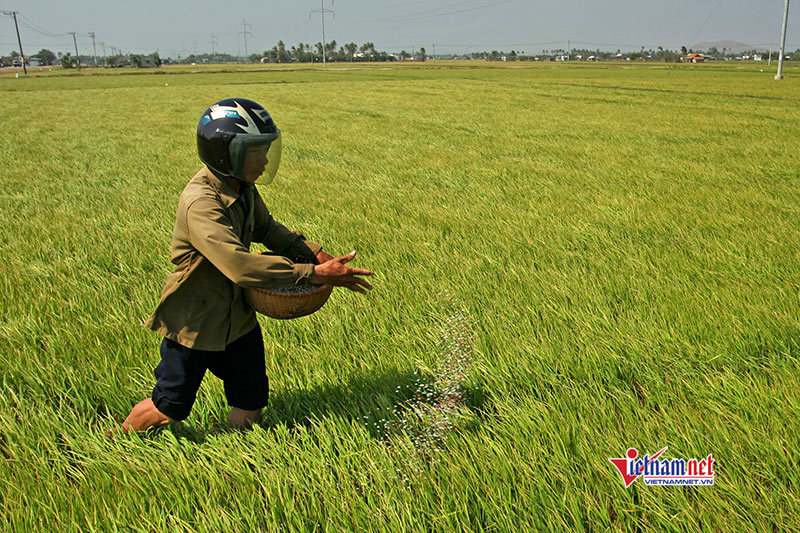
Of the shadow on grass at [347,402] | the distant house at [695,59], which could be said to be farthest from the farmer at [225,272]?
the distant house at [695,59]

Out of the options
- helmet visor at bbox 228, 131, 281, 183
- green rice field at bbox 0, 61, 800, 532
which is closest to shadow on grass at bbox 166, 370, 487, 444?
green rice field at bbox 0, 61, 800, 532

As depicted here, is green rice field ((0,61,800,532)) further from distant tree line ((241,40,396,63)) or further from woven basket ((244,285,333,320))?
distant tree line ((241,40,396,63))

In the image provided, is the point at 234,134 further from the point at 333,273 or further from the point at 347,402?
the point at 347,402

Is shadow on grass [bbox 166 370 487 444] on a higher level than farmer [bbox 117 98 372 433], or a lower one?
lower

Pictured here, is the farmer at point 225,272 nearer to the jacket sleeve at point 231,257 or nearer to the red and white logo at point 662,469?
the jacket sleeve at point 231,257

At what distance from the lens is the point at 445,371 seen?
2.56 metres

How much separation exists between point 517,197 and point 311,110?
14.2m

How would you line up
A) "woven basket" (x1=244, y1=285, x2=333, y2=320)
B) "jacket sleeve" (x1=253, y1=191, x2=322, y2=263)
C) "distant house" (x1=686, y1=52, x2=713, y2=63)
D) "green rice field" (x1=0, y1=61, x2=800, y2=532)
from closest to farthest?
"green rice field" (x1=0, y1=61, x2=800, y2=532) → "woven basket" (x1=244, y1=285, x2=333, y2=320) → "jacket sleeve" (x1=253, y1=191, x2=322, y2=263) → "distant house" (x1=686, y1=52, x2=713, y2=63)

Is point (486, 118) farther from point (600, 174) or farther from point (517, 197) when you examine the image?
point (517, 197)

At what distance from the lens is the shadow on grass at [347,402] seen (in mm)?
2242

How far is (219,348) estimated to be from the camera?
1935 millimetres

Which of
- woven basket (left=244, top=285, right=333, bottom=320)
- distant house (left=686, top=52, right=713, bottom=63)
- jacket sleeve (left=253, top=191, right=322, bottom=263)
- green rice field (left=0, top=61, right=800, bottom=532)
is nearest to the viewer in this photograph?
green rice field (left=0, top=61, right=800, bottom=532)

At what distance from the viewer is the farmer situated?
5.80 ft

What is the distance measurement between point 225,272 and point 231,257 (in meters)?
0.05
